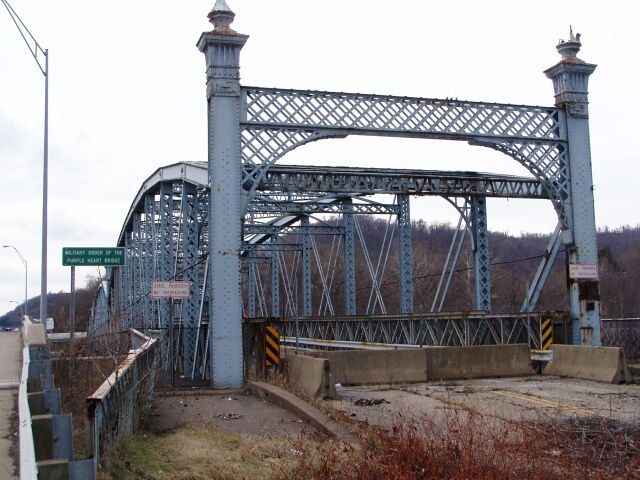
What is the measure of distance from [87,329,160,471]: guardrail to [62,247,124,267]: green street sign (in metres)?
3.73

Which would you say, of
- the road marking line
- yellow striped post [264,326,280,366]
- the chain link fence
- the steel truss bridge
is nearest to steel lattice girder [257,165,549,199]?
the steel truss bridge

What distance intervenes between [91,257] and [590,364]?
441 inches

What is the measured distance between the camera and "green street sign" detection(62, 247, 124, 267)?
16734 mm

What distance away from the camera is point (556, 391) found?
15.3 meters

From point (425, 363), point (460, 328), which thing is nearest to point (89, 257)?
point (425, 363)

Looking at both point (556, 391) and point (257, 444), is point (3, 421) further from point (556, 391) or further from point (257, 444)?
point (556, 391)

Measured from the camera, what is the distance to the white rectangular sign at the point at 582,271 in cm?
2234

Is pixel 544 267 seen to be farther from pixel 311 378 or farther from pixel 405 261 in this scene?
pixel 311 378

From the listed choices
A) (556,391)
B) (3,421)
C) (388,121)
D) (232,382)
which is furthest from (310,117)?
(3,421)

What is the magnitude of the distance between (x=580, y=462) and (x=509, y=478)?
5.07 feet

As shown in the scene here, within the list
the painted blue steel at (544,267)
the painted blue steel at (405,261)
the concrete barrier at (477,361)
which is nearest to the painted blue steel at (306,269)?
the painted blue steel at (405,261)

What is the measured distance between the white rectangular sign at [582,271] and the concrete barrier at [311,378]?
9.70 metres

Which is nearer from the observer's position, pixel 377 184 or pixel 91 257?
pixel 91 257

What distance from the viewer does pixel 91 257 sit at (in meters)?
17.0
